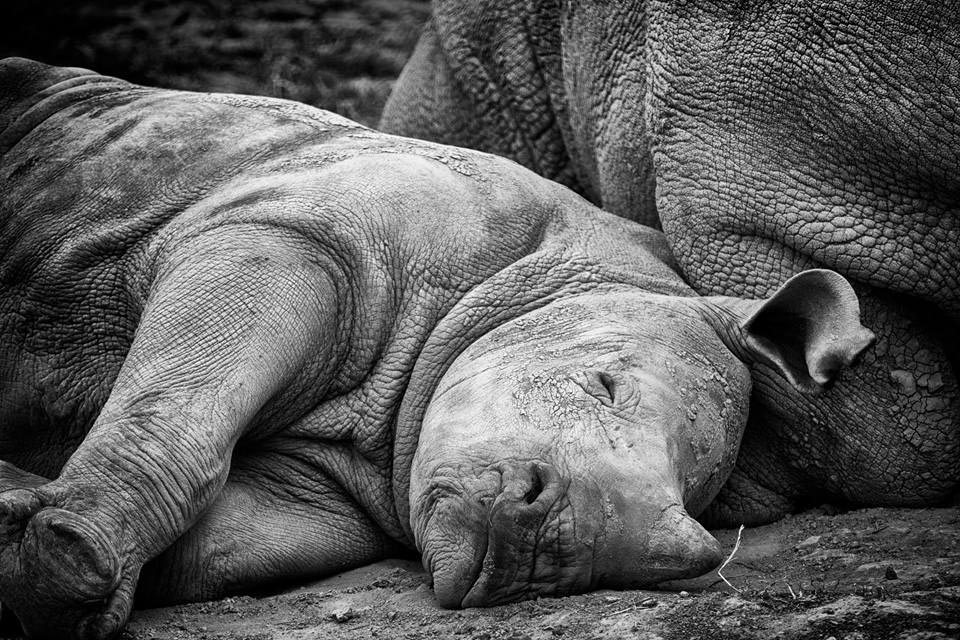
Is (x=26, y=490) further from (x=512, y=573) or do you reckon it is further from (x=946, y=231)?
(x=946, y=231)

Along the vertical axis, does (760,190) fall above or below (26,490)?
above

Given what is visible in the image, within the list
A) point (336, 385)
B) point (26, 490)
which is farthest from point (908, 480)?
point (26, 490)

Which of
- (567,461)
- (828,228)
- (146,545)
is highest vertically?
(828,228)

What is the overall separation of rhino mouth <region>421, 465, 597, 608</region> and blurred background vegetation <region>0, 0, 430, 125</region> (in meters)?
5.26

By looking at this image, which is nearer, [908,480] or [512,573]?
[512,573]

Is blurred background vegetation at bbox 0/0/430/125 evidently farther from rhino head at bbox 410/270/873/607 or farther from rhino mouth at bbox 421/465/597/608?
rhino mouth at bbox 421/465/597/608

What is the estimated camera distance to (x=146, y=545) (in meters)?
3.57

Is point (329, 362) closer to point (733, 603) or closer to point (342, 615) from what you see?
point (342, 615)

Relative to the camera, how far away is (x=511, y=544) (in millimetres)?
3352

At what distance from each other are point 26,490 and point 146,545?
344 mm

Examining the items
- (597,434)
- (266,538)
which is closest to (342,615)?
(266,538)

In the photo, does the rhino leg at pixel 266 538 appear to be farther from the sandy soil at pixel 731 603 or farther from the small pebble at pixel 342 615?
the small pebble at pixel 342 615

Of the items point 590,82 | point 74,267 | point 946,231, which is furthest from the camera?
point 590,82

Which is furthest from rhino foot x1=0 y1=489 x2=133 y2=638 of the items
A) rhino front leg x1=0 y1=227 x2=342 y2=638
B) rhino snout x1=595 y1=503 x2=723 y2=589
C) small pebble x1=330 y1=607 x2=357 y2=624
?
rhino snout x1=595 y1=503 x2=723 y2=589
